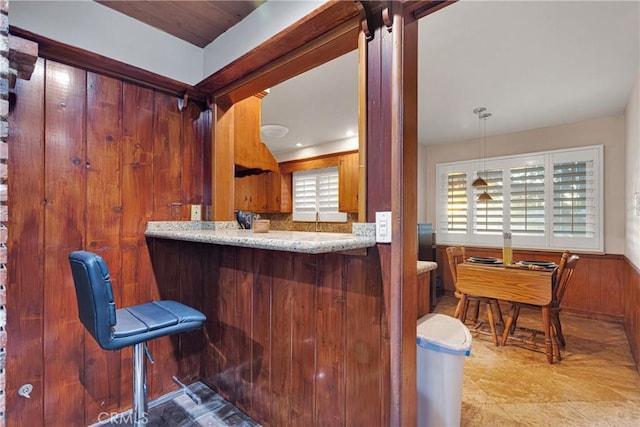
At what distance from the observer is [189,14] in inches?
72.1

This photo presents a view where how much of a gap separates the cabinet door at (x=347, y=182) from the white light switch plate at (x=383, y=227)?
343cm

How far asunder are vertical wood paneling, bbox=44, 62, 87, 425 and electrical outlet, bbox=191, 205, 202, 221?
2.00ft

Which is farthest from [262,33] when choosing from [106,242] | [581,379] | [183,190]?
[581,379]

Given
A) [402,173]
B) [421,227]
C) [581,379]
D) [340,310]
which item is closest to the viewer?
[402,173]

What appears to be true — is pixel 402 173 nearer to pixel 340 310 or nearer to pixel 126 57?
pixel 340 310

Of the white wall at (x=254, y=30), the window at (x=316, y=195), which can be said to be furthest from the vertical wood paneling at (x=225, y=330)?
the window at (x=316, y=195)

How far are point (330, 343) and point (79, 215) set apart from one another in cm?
155

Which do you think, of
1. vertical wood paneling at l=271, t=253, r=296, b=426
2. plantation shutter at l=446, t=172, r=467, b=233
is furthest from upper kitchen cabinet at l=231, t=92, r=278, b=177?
plantation shutter at l=446, t=172, r=467, b=233

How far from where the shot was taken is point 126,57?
1851mm

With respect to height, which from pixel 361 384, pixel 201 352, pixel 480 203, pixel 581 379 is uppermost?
pixel 480 203

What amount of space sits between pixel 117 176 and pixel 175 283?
0.78m

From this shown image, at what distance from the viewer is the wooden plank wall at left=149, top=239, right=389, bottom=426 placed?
4.36ft

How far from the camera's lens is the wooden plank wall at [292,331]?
4.36 feet

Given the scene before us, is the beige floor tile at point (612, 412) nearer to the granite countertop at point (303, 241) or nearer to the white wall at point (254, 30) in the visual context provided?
the granite countertop at point (303, 241)
